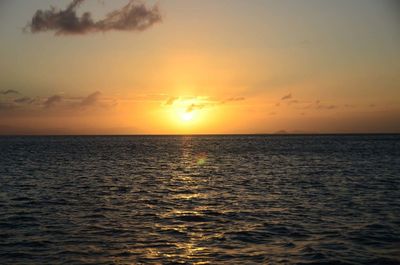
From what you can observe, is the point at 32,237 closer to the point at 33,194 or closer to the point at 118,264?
the point at 118,264

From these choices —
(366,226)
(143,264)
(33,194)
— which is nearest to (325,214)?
(366,226)

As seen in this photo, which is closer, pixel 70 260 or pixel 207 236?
pixel 70 260

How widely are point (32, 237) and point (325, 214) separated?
17567mm

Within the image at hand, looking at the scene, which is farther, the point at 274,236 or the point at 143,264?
the point at 274,236

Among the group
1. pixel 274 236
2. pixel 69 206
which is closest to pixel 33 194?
pixel 69 206

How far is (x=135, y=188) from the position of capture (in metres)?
40.2

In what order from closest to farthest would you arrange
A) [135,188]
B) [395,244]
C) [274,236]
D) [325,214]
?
[395,244], [274,236], [325,214], [135,188]

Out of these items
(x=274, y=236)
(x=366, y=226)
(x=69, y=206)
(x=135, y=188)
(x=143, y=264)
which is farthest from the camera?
(x=135, y=188)

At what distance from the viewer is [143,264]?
16297 millimetres

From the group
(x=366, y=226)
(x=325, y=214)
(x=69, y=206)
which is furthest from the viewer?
(x=69, y=206)

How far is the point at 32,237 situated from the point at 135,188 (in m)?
19.9

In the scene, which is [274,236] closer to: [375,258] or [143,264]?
[375,258]

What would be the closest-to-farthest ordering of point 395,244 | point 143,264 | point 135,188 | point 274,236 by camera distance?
point 143,264
point 395,244
point 274,236
point 135,188

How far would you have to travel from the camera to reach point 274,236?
67.7 ft
